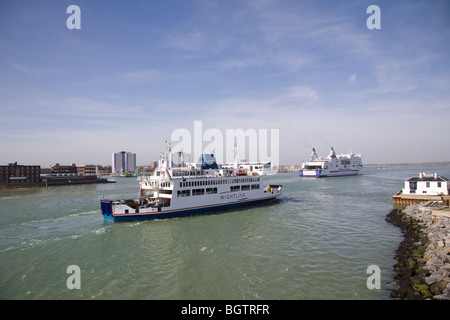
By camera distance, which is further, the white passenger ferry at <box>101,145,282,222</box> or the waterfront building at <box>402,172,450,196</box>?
the waterfront building at <box>402,172,450,196</box>

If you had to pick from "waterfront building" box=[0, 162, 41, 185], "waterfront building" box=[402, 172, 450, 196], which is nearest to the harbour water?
"waterfront building" box=[402, 172, 450, 196]

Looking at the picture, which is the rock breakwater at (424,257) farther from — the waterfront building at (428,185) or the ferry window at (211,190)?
the ferry window at (211,190)

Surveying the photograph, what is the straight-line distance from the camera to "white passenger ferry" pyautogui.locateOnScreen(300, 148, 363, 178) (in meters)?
91.2

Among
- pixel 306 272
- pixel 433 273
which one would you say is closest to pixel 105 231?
pixel 306 272

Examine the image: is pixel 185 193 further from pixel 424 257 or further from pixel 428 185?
pixel 428 185

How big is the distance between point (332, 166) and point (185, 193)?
271 feet

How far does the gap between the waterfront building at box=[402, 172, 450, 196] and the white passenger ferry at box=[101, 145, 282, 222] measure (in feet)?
68.4

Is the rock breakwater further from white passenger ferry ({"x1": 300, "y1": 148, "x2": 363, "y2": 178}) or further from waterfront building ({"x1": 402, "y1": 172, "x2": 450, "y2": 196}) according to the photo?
white passenger ferry ({"x1": 300, "y1": 148, "x2": 363, "y2": 178})

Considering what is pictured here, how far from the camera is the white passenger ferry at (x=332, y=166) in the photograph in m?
91.2

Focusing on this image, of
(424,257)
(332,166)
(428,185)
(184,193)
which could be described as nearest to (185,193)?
(184,193)

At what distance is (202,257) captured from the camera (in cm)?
1538

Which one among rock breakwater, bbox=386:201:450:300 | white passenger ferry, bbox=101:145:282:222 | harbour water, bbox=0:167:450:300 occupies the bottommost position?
harbour water, bbox=0:167:450:300
